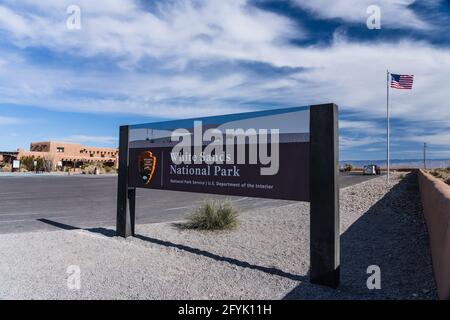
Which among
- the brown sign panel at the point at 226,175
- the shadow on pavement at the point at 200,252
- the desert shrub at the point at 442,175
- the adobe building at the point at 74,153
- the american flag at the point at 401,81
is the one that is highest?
the american flag at the point at 401,81

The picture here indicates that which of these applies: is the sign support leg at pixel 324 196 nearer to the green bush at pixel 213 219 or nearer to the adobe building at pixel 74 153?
the green bush at pixel 213 219

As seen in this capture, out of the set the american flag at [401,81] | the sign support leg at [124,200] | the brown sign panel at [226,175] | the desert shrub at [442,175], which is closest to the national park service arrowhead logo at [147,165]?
the brown sign panel at [226,175]

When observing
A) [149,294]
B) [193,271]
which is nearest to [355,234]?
[193,271]

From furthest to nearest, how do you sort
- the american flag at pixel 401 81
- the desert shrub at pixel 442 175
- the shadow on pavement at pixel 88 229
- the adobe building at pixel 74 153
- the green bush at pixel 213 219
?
the adobe building at pixel 74 153 < the desert shrub at pixel 442 175 < the american flag at pixel 401 81 < the green bush at pixel 213 219 < the shadow on pavement at pixel 88 229

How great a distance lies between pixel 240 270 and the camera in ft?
17.2

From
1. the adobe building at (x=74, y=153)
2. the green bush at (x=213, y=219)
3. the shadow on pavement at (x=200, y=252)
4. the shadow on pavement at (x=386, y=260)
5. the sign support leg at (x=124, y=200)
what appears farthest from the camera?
the adobe building at (x=74, y=153)

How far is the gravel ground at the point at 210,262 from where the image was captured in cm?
434

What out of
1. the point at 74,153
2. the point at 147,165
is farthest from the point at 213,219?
the point at 74,153

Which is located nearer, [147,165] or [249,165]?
[249,165]

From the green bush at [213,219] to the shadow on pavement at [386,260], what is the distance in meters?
2.53

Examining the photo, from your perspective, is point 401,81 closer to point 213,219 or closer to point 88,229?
point 213,219

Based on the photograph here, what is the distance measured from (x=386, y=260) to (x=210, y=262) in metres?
2.81

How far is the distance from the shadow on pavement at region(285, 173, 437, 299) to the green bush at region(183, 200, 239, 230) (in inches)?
99.7

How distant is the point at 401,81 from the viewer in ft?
68.8
